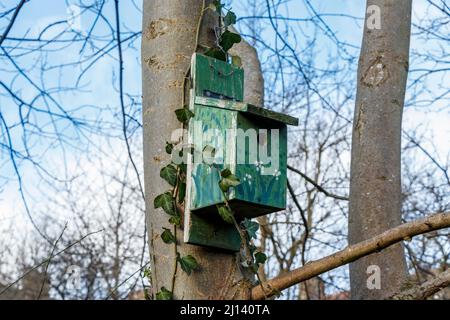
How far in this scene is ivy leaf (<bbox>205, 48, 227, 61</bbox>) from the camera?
8.76ft

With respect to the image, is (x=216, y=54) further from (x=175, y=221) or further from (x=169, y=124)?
(x=175, y=221)

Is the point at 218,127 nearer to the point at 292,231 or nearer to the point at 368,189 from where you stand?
the point at 368,189

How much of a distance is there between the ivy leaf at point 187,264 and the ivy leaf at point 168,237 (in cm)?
7

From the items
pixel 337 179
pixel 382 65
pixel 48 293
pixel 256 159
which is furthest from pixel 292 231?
pixel 256 159

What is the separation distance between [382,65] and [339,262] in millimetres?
1494

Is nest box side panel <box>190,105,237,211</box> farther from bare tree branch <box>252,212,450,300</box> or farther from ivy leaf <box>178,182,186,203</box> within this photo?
bare tree branch <box>252,212,450,300</box>

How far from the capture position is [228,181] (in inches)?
97.1

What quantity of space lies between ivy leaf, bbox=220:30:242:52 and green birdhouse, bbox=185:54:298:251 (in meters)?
0.06

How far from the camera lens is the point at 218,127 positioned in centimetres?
260

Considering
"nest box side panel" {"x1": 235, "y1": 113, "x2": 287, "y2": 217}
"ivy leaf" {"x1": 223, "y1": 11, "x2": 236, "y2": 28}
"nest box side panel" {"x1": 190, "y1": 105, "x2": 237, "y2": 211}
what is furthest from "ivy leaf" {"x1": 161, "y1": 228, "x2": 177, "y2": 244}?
"ivy leaf" {"x1": 223, "y1": 11, "x2": 236, "y2": 28}

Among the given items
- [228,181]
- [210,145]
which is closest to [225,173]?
[228,181]

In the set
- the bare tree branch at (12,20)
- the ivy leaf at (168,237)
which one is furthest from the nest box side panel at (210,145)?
the bare tree branch at (12,20)

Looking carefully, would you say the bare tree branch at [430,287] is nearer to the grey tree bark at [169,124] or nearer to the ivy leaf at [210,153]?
the grey tree bark at [169,124]
